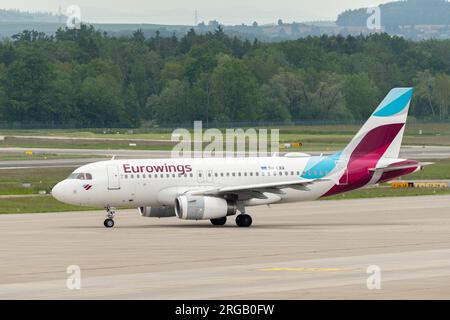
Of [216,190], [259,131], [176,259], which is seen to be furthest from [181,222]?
[259,131]

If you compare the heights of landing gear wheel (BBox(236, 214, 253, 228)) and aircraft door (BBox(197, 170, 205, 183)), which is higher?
aircraft door (BBox(197, 170, 205, 183))

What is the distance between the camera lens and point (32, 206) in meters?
70.2

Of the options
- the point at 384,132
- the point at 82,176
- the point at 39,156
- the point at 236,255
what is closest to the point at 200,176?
the point at 82,176

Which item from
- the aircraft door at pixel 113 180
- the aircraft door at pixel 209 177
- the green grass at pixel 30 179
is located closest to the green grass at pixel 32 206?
the green grass at pixel 30 179

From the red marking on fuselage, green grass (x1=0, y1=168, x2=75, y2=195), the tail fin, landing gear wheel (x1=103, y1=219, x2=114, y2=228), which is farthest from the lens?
green grass (x1=0, y1=168, x2=75, y2=195)

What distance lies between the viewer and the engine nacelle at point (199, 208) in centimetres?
5566

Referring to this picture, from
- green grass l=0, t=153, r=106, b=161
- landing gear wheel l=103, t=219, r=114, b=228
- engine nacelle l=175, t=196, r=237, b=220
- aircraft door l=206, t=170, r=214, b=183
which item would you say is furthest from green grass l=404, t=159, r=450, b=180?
landing gear wheel l=103, t=219, r=114, b=228

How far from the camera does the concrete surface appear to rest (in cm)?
3294

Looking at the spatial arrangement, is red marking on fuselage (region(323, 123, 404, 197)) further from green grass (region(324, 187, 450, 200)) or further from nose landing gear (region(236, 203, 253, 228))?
green grass (region(324, 187, 450, 200))

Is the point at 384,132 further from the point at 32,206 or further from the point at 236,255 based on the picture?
the point at 32,206

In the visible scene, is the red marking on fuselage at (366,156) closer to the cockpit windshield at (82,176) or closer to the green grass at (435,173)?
the cockpit windshield at (82,176)

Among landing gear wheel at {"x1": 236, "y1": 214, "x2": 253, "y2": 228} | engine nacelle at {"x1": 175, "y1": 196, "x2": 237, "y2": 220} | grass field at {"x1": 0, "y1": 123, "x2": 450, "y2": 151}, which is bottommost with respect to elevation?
grass field at {"x1": 0, "y1": 123, "x2": 450, "y2": 151}

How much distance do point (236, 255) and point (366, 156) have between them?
18.5 meters
